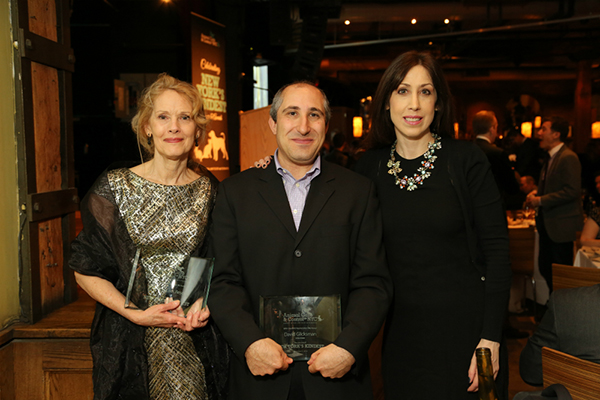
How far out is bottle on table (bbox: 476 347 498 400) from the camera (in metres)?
1.17

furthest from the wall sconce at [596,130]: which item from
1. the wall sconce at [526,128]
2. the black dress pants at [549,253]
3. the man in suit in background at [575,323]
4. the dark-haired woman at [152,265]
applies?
the dark-haired woman at [152,265]

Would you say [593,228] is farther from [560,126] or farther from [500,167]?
[560,126]

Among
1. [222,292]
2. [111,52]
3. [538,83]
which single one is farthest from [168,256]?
[538,83]

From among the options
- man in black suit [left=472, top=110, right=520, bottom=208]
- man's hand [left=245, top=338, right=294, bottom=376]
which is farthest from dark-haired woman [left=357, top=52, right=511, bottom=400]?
man in black suit [left=472, top=110, right=520, bottom=208]

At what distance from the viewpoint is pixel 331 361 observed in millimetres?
1511

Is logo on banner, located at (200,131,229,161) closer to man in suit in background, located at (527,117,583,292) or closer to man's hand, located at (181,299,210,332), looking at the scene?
man in suit in background, located at (527,117,583,292)

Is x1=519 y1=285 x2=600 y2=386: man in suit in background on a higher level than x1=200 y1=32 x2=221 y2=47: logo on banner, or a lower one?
lower

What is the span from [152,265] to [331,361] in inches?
28.4

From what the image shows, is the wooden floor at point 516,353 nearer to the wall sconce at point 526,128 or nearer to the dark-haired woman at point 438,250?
the dark-haired woman at point 438,250

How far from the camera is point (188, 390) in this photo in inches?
71.3

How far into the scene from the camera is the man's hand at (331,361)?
1513 mm

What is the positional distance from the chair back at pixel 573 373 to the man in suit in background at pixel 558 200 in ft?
11.9
